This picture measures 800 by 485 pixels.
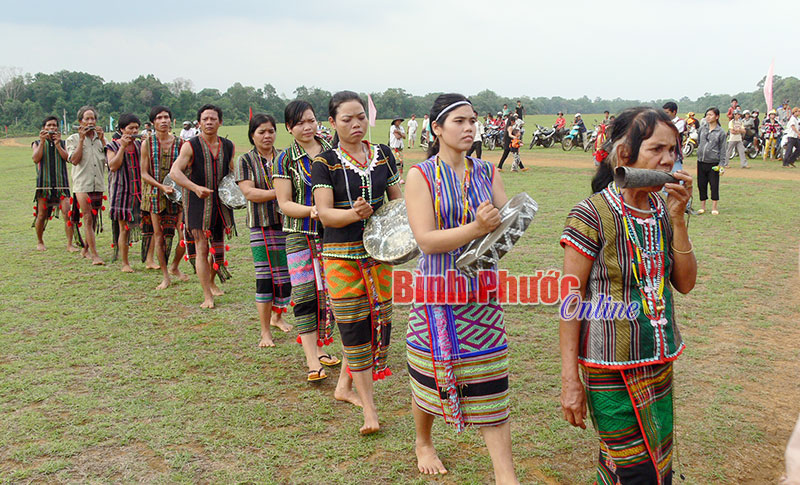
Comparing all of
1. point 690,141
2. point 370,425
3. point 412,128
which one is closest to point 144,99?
point 412,128

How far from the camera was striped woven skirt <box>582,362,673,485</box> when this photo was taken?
2.44 m

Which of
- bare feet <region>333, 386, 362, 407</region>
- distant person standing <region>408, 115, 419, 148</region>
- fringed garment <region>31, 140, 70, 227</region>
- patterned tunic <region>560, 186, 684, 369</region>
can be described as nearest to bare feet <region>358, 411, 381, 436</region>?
bare feet <region>333, 386, 362, 407</region>

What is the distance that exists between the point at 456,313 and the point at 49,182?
8670 mm

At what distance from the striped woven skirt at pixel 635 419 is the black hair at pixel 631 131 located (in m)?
0.81

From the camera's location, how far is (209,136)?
6.36 meters

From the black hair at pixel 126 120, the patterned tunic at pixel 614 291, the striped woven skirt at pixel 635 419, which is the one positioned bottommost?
the striped woven skirt at pixel 635 419

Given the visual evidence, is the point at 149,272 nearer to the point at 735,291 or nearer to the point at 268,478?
the point at 268,478

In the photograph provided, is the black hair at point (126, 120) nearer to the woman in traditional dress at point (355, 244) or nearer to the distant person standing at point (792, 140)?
the woman in traditional dress at point (355, 244)

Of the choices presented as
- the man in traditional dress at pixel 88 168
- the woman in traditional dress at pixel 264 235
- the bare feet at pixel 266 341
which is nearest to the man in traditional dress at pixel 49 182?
the man in traditional dress at pixel 88 168

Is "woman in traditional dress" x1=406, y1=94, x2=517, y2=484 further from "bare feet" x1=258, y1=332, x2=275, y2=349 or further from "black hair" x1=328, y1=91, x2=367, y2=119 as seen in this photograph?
"bare feet" x1=258, y1=332, x2=275, y2=349

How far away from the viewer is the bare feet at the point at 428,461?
3.47 metres

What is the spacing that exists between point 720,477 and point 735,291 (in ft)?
12.9

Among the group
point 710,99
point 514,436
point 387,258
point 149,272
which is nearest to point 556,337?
point 514,436

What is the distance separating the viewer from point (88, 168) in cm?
880
